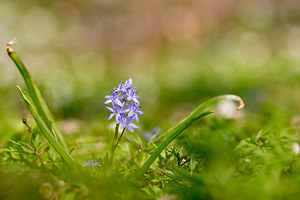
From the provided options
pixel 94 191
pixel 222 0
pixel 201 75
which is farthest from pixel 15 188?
pixel 222 0

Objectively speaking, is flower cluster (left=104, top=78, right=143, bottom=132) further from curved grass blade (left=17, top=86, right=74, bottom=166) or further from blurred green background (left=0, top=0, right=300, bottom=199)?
blurred green background (left=0, top=0, right=300, bottom=199)

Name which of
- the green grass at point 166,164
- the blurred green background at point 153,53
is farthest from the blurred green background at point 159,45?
the green grass at point 166,164

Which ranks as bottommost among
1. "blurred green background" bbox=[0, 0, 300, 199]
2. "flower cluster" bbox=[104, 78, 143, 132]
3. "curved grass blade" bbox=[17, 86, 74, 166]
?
"curved grass blade" bbox=[17, 86, 74, 166]

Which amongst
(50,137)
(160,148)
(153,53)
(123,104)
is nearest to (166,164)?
(160,148)

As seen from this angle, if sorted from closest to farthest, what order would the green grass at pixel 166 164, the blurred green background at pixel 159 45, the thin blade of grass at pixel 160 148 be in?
1. the green grass at pixel 166 164
2. the thin blade of grass at pixel 160 148
3. the blurred green background at pixel 159 45

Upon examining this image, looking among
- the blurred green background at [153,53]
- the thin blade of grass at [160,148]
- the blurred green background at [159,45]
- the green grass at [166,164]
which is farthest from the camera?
the blurred green background at [159,45]

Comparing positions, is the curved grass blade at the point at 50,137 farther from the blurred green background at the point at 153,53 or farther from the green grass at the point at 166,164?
the blurred green background at the point at 153,53

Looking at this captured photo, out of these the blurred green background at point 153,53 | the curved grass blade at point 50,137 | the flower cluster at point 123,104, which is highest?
the blurred green background at point 153,53

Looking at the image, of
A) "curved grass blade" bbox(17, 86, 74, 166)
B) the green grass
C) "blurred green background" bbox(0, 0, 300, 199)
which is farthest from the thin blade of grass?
"blurred green background" bbox(0, 0, 300, 199)

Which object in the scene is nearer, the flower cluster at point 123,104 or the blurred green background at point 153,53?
the flower cluster at point 123,104
